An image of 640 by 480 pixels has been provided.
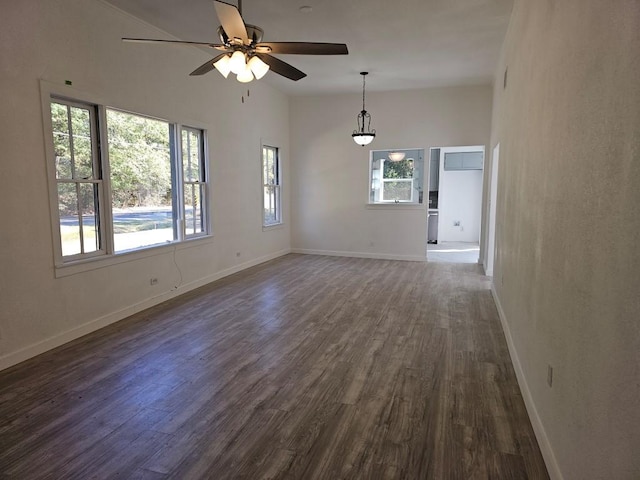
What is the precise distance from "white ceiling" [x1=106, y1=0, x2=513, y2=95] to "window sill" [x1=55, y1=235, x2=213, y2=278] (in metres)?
2.40

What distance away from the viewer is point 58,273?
3564 mm

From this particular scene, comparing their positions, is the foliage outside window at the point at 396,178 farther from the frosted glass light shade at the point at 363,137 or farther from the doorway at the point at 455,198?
the doorway at the point at 455,198

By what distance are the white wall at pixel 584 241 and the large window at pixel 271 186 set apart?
17.9ft

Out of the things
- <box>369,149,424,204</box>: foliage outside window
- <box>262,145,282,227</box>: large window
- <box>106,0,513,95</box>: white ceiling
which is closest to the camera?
<box>106,0,513,95</box>: white ceiling

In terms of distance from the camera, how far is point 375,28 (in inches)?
182

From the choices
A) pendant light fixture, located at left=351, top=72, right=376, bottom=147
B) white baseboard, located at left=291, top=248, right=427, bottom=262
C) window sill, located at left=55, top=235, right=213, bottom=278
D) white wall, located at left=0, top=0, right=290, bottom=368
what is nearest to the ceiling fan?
white wall, located at left=0, top=0, right=290, bottom=368

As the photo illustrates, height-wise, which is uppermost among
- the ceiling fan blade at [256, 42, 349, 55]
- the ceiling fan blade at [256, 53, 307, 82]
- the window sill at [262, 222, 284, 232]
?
the ceiling fan blade at [256, 42, 349, 55]

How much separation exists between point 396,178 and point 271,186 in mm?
2545

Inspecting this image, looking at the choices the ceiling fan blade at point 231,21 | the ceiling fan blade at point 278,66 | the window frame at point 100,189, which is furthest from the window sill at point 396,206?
the ceiling fan blade at point 231,21

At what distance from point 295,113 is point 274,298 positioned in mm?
4776

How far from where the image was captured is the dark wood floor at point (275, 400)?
204 cm

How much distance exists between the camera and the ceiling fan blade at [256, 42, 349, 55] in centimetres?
286

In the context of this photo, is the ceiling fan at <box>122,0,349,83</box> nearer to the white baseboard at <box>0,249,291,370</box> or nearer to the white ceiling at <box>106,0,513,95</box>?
the white ceiling at <box>106,0,513,95</box>

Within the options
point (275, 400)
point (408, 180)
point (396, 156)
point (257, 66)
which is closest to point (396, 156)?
point (396, 156)
